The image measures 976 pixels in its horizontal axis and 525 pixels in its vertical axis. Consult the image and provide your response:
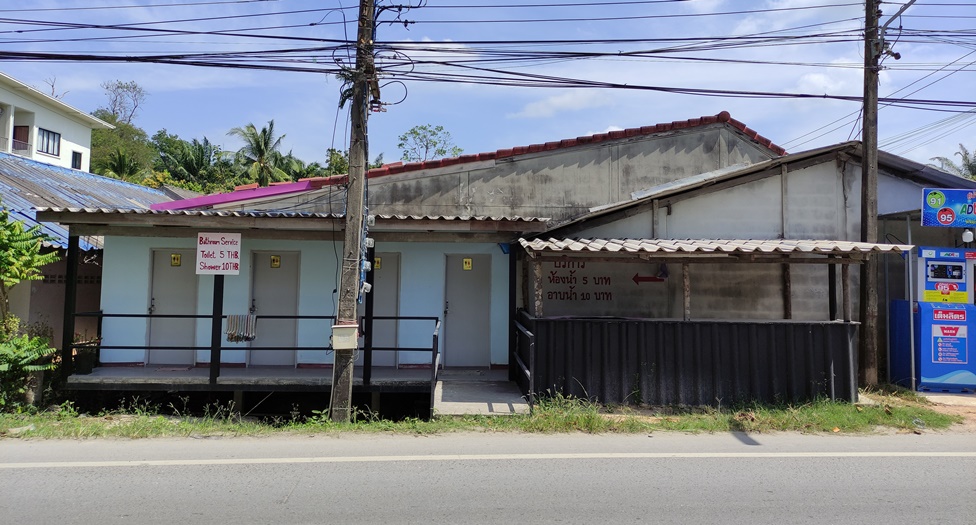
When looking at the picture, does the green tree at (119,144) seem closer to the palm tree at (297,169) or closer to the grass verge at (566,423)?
the palm tree at (297,169)

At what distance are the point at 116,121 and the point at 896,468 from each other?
54225mm

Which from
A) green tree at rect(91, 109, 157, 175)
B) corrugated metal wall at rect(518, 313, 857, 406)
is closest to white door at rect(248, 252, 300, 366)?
corrugated metal wall at rect(518, 313, 857, 406)

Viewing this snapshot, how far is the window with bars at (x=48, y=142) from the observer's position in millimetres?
29372

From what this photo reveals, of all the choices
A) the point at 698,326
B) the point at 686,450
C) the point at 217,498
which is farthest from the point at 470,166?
the point at 217,498

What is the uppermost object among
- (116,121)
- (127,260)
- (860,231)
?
(116,121)

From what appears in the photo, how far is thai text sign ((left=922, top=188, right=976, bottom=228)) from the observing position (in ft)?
28.1

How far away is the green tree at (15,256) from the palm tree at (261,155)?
24.0m

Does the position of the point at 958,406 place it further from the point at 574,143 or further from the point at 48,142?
the point at 48,142

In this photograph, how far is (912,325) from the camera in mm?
8656

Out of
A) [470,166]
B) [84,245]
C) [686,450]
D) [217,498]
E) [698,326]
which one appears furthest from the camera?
[470,166]

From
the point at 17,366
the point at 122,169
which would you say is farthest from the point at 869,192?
the point at 122,169

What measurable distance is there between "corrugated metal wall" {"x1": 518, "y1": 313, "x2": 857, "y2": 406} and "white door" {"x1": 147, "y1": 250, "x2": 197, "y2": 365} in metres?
6.21

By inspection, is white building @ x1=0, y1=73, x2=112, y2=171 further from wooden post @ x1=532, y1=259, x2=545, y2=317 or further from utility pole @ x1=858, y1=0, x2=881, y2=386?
utility pole @ x1=858, y1=0, x2=881, y2=386

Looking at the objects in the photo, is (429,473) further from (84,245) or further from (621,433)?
(84,245)
